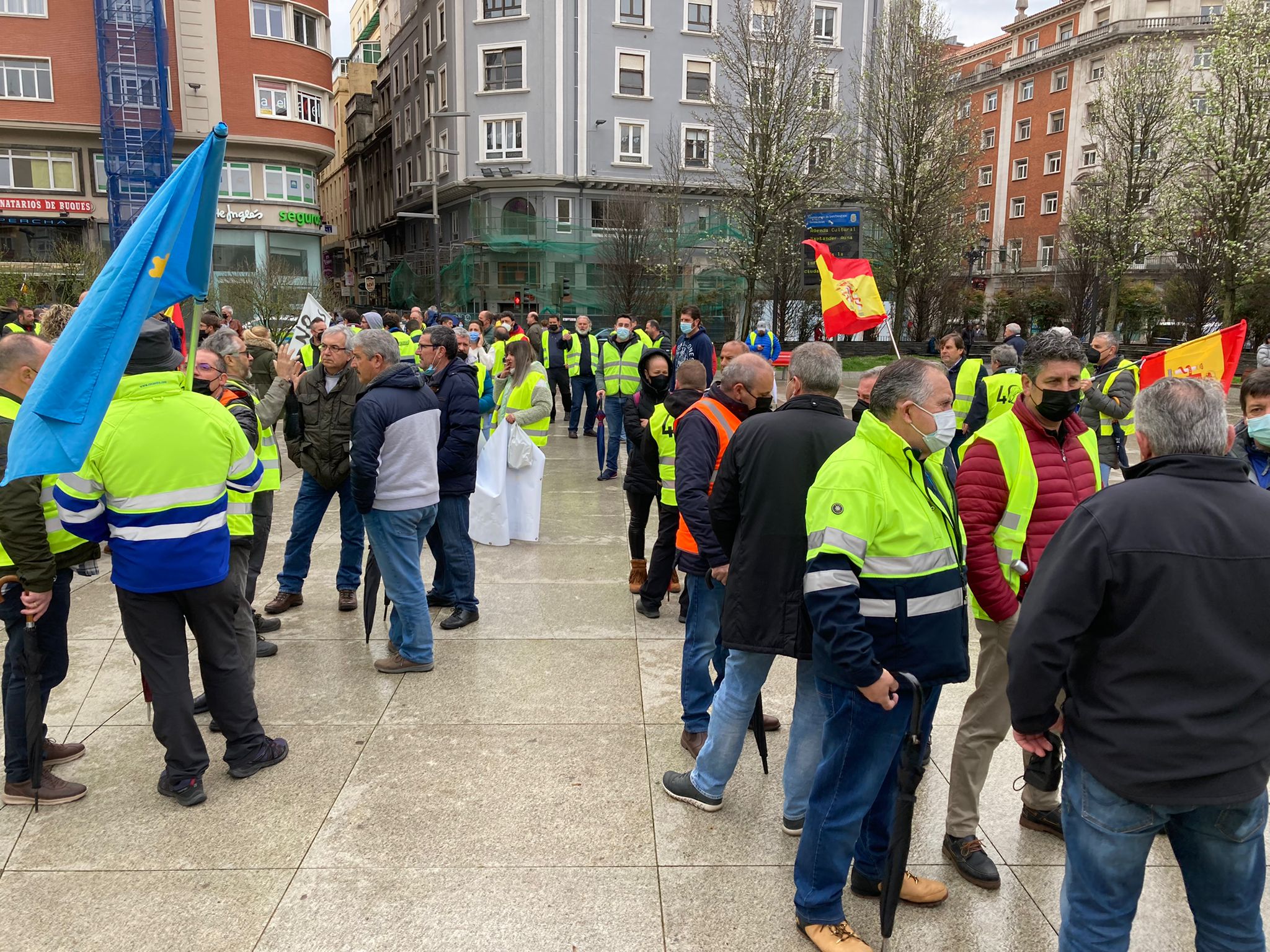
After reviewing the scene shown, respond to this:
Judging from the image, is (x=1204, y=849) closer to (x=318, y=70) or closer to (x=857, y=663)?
(x=857, y=663)

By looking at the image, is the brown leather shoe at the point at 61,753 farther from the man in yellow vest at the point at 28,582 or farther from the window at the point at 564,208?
the window at the point at 564,208

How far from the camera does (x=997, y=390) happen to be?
7883mm

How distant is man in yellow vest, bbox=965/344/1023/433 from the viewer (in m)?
7.72

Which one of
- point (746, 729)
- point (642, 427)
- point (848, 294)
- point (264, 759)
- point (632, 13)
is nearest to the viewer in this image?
point (746, 729)

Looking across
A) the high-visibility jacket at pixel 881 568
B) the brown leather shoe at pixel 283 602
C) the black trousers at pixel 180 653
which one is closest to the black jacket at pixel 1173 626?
the high-visibility jacket at pixel 881 568

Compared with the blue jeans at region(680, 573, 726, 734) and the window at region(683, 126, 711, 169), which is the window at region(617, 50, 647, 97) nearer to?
the window at region(683, 126, 711, 169)

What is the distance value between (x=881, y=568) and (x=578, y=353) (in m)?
11.9

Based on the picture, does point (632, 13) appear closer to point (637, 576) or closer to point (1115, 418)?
point (1115, 418)

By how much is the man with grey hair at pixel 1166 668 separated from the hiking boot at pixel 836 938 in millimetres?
769

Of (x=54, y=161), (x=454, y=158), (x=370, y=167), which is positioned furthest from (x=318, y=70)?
(x=370, y=167)

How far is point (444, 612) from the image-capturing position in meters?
6.69

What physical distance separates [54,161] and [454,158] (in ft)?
55.7

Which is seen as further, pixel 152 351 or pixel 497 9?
pixel 497 9

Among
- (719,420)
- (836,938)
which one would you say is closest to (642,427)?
(719,420)
